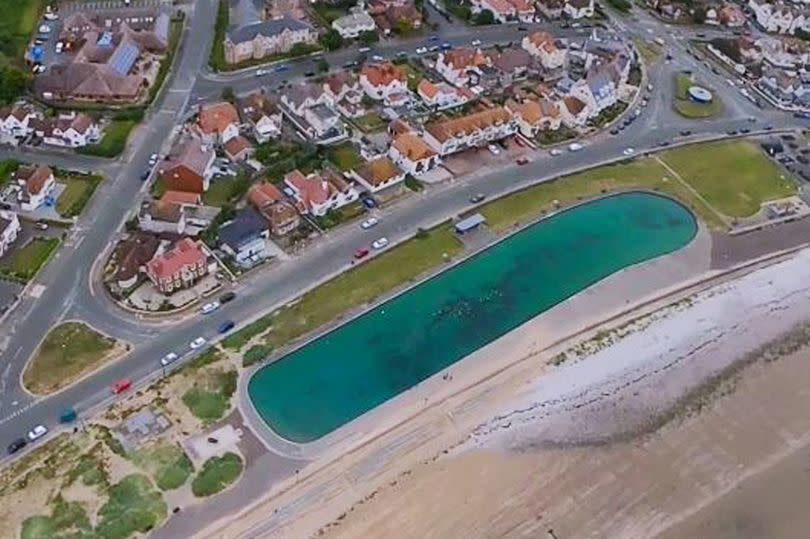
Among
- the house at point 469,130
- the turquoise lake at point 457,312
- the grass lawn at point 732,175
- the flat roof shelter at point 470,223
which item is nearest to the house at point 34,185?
the turquoise lake at point 457,312

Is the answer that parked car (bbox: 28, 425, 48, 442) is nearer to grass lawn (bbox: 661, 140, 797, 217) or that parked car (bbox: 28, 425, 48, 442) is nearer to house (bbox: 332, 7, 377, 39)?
house (bbox: 332, 7, 377, 39)

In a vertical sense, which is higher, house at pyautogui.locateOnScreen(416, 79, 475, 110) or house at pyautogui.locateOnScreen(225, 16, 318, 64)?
house at pyautogui.locateOnScreen(225, 16, 318, 64)

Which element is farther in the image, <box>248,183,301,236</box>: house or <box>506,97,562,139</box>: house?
<box>506,97,562,139</box>: house

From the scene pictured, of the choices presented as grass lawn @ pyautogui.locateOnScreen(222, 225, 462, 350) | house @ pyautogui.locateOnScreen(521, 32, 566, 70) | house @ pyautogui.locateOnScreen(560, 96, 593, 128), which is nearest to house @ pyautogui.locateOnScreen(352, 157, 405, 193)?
grass lawn @ pyautogui.locateOnScreen(222, 225, 462, 350)

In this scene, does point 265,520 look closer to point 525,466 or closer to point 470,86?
point 525,466

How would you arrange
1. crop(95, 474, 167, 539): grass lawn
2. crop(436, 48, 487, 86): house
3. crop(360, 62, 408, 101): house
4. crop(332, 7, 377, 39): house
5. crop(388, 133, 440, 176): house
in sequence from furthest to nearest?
crop(332, 7, 377, 39): house, crop(436, 48, 487, 86): house, crop(360, 62, 408, 101): house, crop(388, 133, 440, 176): house, crop(95, 474, 167, 539): grass lawn

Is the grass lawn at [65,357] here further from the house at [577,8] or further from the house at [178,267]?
the house at [577,8]

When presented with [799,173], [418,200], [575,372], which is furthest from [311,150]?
[799,173]
